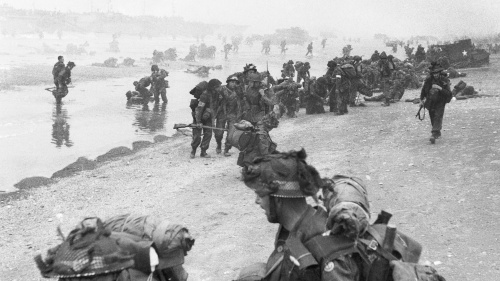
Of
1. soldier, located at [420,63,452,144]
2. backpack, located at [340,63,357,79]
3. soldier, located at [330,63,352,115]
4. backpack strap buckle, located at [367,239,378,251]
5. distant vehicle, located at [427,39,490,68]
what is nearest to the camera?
backpack strap buckle, located at [367,239,378,251]

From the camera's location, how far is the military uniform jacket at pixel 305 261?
2514 millimetres

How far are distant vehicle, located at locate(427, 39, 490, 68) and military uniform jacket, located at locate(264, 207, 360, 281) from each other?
2536cm

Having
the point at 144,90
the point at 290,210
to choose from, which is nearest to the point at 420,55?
the point at 144,90

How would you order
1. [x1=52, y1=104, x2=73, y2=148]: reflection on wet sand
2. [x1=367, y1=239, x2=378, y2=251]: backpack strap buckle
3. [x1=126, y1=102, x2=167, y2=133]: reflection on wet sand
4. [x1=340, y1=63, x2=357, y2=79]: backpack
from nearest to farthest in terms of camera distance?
[x1=367, y1=239, x2=378, y2=251]: backpack strap buckle → [x1=52, y1=104, x2=73, y2=148]: reflection on wet sand → [x1=340, y1=63, x2=357, y2=79]: backpack → [x1=126, y1=102, x2=167, y2=133]: reflection on wet sand

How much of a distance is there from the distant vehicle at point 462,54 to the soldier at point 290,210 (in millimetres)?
25302

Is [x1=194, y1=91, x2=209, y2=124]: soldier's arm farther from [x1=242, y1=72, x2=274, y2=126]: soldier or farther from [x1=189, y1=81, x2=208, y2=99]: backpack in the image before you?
[x1=242, y1=72, x2=274, y2=126]: soldier

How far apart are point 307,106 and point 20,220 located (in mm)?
10420

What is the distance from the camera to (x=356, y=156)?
1077cm

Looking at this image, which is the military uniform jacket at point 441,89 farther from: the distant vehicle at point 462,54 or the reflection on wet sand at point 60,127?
the distant vehicle at point 462,54

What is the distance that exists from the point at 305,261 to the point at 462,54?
87.3ft

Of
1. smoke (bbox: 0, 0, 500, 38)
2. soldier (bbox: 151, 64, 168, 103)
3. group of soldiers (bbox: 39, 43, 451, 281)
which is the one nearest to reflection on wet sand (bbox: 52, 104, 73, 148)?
soldier (bbox: 151, 64, 168, 103)

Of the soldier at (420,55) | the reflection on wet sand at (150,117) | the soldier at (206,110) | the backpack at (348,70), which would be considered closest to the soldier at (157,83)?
the reflection on wet sand at (150,117)

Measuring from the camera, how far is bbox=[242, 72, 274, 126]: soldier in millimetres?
10305

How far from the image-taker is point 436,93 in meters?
10.3
